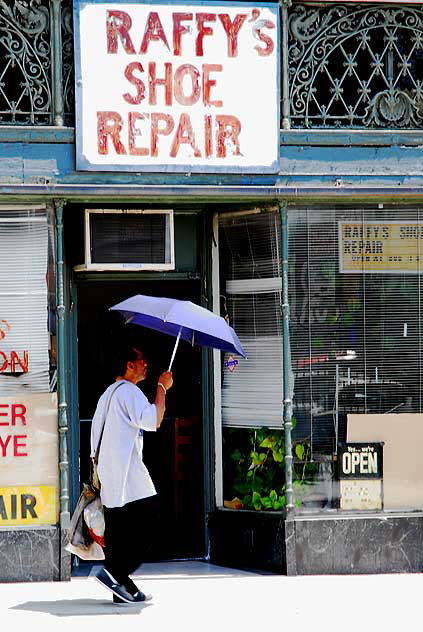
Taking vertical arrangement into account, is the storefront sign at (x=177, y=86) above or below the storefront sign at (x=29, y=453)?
above

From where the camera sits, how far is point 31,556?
37.4 feet

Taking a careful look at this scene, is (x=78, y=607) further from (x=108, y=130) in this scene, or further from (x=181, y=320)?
(x=108, y=130)

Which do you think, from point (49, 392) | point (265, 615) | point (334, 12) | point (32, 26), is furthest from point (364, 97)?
point (265, 615)

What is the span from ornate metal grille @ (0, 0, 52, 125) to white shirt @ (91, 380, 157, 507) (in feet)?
8.80

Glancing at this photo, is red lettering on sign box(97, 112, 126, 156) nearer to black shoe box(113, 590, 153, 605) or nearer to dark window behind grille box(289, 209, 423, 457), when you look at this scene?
dark window behind grille box(289, 209, 423, 457)

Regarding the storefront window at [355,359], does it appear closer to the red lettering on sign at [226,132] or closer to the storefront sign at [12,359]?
the red lettering on sign at [226,132]

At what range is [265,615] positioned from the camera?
10203 mm

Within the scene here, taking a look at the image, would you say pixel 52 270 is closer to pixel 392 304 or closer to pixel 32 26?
pixel 32 26

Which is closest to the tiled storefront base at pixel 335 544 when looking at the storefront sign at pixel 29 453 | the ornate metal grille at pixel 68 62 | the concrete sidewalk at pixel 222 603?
the concrete sidewalk at pixel 222 603

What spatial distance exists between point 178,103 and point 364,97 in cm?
161

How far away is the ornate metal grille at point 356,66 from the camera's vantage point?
11.9 meters

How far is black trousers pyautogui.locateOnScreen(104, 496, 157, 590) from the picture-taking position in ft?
33.5

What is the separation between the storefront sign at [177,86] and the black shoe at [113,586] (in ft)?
10.9

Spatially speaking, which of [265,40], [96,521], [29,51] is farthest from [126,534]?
[265,40]
